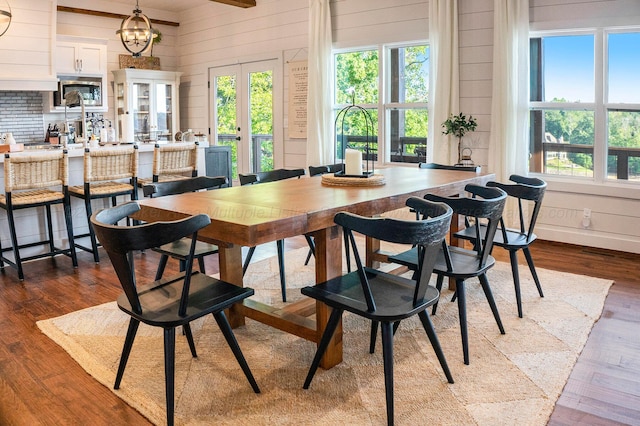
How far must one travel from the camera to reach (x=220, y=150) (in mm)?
6695

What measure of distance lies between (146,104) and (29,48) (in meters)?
1.84

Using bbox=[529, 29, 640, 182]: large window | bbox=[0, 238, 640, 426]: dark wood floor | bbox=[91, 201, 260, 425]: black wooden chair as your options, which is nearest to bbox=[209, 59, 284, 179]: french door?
bbox=[529, 29, 640, 182]: large window

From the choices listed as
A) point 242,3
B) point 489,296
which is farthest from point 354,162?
point 242,3

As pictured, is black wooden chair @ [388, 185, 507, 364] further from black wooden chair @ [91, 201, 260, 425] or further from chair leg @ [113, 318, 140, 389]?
chair leg @ [113, 318, 140, 389]

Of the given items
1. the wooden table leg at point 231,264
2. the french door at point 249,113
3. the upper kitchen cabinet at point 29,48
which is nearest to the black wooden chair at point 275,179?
the wooden table leg at point 231,264

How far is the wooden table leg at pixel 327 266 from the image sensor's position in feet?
8.64

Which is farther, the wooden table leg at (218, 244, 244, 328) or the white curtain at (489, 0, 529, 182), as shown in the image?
the white curtain at (489, 0, 529, 182)

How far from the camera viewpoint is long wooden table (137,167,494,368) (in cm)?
230

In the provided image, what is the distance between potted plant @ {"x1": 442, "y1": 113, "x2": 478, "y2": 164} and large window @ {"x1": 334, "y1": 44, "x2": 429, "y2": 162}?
565mm

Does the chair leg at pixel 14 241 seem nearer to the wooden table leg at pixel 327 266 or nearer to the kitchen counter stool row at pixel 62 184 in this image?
the kitchen counter stool row at pixel 62 184

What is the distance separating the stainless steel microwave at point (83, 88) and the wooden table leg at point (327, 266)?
5.96 meters

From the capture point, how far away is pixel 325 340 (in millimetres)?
2484

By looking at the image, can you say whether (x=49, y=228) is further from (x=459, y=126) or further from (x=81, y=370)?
(x=459, y=126)

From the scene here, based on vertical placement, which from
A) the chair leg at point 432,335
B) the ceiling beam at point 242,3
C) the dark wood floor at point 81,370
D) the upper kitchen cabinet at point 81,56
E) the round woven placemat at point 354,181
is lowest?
the dark wood floor at point 81,370
